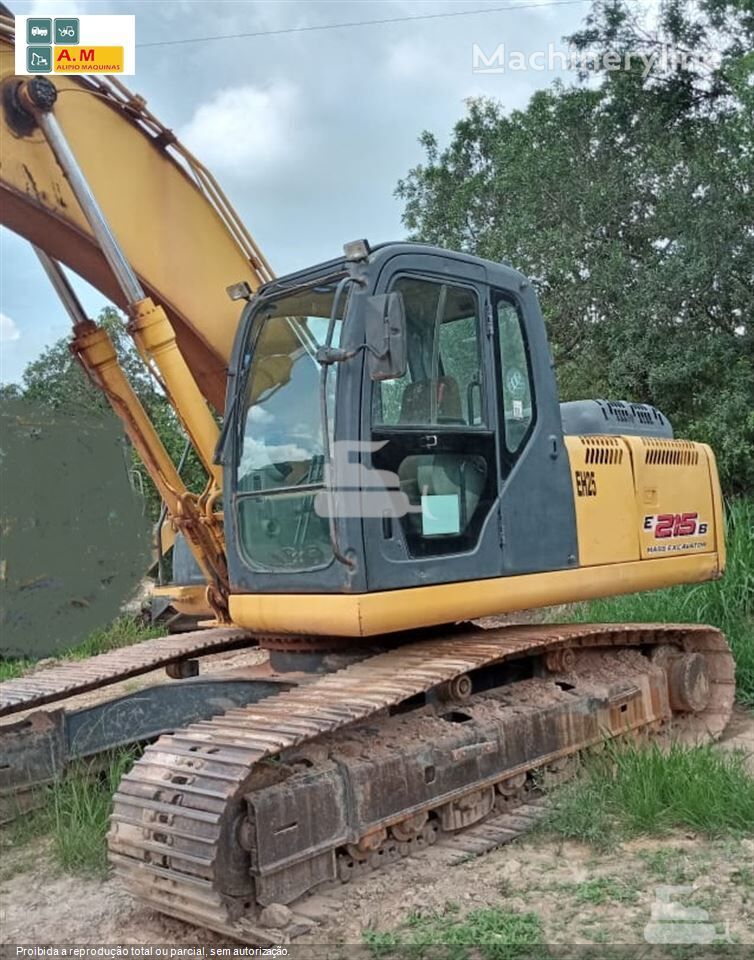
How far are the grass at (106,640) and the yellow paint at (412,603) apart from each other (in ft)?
20.4

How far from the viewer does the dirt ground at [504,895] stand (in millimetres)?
3461

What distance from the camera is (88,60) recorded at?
4.97 m

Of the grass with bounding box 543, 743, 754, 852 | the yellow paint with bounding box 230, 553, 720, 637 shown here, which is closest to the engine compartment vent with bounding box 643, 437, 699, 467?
the yellow paint with bounding box 230, 553, 720, 637

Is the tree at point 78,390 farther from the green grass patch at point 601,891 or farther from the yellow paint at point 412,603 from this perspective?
the green grass patch at point 601,891

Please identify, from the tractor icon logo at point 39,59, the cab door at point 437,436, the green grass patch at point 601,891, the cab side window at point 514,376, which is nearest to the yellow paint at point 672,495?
the cab side window at point 514,376

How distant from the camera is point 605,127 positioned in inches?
454

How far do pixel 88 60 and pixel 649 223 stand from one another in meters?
7.41

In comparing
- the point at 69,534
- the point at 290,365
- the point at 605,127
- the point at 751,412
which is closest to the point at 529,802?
the point at 290,365

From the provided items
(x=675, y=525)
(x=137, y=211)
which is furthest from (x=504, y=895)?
(x=137, y=211)

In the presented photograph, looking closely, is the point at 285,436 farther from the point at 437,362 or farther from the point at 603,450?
the point at 603,450

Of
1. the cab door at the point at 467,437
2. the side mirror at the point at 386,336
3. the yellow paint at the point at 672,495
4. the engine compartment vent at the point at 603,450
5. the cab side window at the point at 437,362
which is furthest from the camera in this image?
the yellow paint at the point at 672,495

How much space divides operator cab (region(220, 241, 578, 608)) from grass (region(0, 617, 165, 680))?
6231mm

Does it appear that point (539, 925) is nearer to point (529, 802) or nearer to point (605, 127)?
point (529, 802)

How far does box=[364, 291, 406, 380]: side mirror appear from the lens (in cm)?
407
